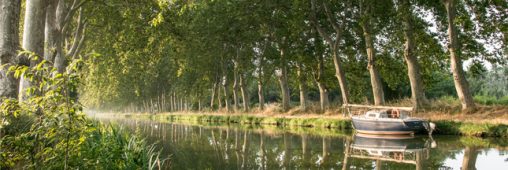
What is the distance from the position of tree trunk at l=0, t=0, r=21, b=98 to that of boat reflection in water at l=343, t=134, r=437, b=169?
31.8 feet

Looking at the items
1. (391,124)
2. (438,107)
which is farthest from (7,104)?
(438,107)

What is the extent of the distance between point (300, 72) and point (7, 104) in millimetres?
35450

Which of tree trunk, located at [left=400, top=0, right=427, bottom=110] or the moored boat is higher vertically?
tree trunk, located at [left=400, top=0, right=427, bottom=110]

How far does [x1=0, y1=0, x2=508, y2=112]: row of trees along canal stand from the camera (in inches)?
691

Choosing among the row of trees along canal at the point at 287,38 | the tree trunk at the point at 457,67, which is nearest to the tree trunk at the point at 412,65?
the row of trees along canal at the point at 287,38

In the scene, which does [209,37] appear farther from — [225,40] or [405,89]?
[405,89]

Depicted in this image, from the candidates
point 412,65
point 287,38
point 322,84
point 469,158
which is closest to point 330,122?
point 412,65

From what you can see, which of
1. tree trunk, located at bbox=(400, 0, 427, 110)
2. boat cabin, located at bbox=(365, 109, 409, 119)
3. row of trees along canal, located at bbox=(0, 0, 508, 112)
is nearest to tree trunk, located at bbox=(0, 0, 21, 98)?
row of trees along canal, located at bbox=(0, 0, 508, 112)

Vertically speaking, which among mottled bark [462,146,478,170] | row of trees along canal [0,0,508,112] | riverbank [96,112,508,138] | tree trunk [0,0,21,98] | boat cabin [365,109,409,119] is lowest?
mottled bark [462,146,478,170]

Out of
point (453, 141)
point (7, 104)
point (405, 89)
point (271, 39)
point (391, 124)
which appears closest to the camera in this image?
point (7, 104)

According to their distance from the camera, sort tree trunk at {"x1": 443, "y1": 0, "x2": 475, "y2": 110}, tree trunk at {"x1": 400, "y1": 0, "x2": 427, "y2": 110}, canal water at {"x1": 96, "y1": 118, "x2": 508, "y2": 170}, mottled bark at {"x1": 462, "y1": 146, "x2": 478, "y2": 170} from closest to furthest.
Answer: mottled bark at {"x1": 462, "y1": 146, "x2": 478, "y2": 170} < canal water at {"x1": 96, "y1": 118, "x2": 508, "y2": 170} < tree trunk at {"x1": 443, "y1": 0, "x2": 475, "y2": 110} < tree trunk at {"x1": 400, "y1": 0, "x2": 427, "y2": 110}

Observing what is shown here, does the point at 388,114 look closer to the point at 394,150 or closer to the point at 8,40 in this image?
the point at 394,150

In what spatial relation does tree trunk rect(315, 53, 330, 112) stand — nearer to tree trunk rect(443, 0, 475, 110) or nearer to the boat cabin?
the boat cabin

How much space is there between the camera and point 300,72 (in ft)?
133
